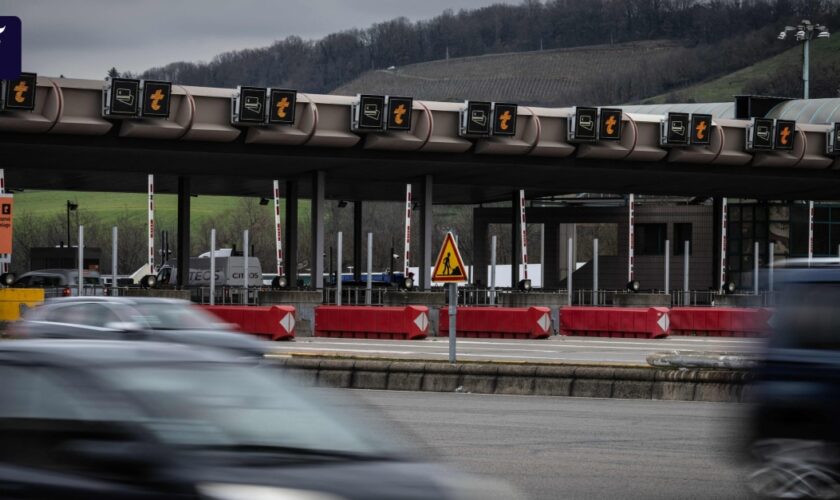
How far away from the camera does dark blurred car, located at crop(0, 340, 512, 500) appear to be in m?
5.70

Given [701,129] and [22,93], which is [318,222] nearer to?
[701,129]

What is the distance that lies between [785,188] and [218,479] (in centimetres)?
5410

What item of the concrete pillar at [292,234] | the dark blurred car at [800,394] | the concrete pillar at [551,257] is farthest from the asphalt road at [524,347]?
the concrete pillar at [551,257]

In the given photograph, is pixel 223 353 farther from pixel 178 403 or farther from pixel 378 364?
pixel 378 364

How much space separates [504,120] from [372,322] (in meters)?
10.3

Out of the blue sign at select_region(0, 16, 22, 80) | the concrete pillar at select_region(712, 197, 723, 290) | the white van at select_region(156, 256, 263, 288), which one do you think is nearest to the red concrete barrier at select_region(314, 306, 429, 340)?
the blue sign at select_region(0, 16, 22, 80)

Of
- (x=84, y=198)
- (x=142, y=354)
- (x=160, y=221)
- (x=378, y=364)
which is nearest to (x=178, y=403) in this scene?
(x=142, y=354)

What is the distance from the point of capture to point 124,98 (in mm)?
38750

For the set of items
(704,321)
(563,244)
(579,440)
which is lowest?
(704,321)

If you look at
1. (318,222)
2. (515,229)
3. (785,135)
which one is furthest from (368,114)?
(515,229)

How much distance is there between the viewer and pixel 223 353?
6.89 meters

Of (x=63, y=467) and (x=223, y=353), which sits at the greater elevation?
(x=223, y=353)

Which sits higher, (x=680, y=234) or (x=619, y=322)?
(x=680, y=234)

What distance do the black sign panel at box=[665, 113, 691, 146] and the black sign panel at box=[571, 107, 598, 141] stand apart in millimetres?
2798
